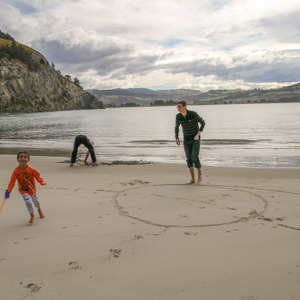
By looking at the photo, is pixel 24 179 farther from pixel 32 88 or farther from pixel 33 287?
pixel 32 88

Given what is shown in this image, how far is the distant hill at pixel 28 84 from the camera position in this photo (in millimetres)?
109625

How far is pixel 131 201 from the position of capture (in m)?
6.63

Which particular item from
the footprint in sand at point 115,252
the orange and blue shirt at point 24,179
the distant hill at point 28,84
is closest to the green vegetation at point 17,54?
the distant hill at point 28,84

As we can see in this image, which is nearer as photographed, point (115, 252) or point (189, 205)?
point (115, 252)

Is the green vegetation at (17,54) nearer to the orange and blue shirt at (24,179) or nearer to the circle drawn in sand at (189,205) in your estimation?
the circle drawn in sand at (189,205)

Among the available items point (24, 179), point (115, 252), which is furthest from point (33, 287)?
point (24, 179)

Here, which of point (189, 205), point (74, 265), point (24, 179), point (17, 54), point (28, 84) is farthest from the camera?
point (17, 54)

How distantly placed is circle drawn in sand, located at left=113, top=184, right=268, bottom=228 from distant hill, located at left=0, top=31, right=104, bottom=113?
110 metres

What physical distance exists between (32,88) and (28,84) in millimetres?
2569

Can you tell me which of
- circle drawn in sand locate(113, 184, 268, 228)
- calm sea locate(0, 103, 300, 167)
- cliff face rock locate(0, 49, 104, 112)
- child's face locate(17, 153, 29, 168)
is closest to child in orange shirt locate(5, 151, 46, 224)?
child's face locate(17, 153, 29, 168)

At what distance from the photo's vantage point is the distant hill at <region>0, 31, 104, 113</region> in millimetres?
109625

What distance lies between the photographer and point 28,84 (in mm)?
119312

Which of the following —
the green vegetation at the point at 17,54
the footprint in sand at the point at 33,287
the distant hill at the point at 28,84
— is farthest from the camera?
the green vegetation at the point at 17,54

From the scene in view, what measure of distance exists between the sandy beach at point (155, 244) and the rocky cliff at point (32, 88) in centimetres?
11034
